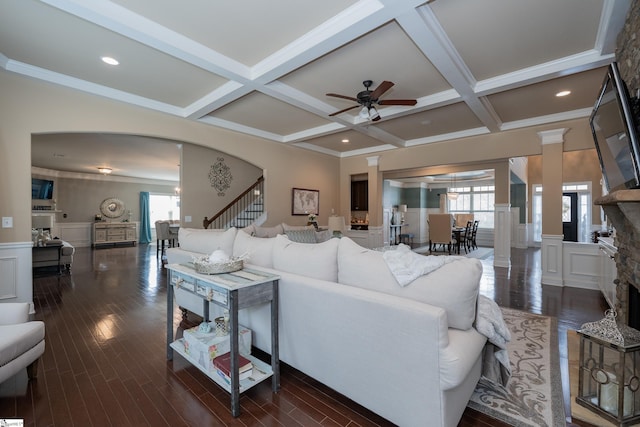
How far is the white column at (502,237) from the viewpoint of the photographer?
21.4 feet

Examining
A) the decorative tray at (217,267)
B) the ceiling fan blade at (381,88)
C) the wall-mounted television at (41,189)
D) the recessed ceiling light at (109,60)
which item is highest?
the recessed ceiling light at (109,60)

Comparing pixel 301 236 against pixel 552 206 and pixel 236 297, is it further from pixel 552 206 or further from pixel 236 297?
pixel 552 206

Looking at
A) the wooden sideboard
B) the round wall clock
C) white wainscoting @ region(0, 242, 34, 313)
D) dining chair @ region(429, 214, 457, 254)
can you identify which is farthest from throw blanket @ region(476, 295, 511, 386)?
the round wall clock

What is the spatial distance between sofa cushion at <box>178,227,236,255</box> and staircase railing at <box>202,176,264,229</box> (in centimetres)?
292

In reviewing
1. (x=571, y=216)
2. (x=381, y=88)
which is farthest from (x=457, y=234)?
(x=381, y=88)

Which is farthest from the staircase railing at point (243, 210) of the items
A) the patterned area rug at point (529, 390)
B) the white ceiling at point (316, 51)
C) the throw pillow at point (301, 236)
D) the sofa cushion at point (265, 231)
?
the patterned area rug at point (529, 390)

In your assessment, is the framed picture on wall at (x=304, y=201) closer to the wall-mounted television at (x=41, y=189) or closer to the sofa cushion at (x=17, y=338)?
the sofa cushion at (x=17, y=338)

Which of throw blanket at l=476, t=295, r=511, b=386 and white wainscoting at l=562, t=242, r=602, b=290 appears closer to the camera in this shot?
throw blanket at l=476, t=295, r=511, b=386

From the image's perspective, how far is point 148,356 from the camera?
8.27 feet

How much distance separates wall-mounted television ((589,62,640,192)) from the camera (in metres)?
1.81

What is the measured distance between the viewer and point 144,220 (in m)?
11.6

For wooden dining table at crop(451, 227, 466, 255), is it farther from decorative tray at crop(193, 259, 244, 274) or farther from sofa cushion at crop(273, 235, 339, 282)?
decorative tray at crop(193, 259, 244, 274)

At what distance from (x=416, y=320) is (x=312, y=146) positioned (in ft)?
19.6

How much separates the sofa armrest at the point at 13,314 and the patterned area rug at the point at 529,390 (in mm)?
3329
